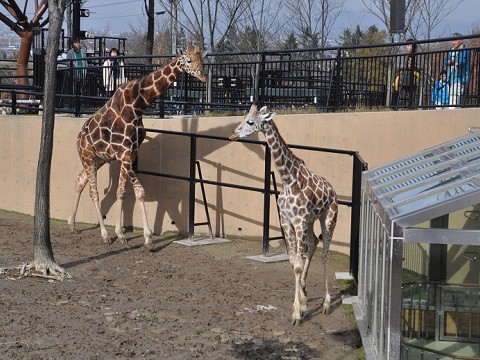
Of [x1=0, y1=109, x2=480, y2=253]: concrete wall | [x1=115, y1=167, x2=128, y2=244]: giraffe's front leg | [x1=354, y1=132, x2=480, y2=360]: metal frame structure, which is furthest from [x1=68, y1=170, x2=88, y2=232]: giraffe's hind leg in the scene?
[x1=354, y1=132, x2=480, y2=360]: metal frame structure

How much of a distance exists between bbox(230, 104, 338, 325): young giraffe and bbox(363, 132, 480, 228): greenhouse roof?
2.06 feet

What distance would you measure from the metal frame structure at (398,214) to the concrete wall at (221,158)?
120 inches

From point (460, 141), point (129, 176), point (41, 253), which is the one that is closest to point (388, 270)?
point (460, 141)

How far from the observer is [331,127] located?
11.3 metres

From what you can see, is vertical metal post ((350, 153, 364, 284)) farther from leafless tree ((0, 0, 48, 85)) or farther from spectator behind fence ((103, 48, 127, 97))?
leafless tree ((0, 0, 48, 85))

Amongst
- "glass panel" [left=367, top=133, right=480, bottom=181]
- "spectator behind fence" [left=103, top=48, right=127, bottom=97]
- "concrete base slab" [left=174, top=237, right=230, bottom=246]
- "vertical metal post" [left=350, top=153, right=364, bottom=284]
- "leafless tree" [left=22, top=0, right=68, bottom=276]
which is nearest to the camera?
"glass panel" [left=367, top=133, right=480, bottom=181]

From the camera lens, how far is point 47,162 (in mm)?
9531

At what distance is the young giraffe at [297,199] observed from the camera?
7.98 meters

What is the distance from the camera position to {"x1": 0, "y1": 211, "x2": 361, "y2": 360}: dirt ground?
698cm

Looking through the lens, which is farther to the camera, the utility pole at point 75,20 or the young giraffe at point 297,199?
the utility pole at point 75,20

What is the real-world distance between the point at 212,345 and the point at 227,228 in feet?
17.4

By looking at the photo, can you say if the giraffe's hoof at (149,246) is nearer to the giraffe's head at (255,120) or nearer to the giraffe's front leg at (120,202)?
the giraffe's front leg at (120,202)

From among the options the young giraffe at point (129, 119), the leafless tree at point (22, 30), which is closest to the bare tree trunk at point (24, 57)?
the leafless tree at point (22, 30)

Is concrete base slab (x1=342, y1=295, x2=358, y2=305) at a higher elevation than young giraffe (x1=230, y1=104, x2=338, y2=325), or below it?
below
